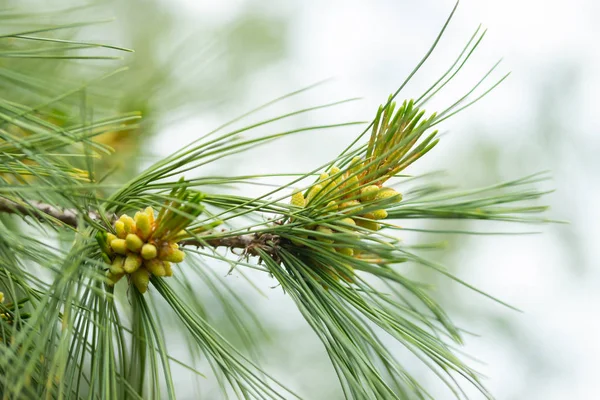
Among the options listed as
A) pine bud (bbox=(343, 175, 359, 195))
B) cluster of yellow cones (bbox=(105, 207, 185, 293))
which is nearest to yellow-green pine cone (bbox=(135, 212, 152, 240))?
cluster of yellow cones (bbox=(105, 207, 185, 293))

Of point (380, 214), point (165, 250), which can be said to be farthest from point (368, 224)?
point (165, 250)

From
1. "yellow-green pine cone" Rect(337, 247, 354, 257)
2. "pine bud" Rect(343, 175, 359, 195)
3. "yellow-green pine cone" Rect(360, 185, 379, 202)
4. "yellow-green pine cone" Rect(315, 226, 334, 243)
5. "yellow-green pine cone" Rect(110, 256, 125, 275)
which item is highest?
"yellow-green pine cone" Rect(110, 256, 125, 275)

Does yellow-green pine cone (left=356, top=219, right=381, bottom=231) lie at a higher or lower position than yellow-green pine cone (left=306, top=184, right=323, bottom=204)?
lower

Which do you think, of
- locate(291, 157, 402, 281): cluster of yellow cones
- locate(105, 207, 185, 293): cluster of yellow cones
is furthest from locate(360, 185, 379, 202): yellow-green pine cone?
locate(105, 207, 185, 293): cluster of yellow cones

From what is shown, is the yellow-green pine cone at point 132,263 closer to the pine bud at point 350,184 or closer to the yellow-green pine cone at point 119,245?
the yellow-green pine cone at point 119,245

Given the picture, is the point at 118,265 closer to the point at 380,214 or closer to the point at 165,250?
the point at 165,250

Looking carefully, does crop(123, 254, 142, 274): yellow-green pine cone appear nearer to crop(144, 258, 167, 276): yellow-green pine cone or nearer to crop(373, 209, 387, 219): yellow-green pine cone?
crop(144, 258, 167, 276): yellow-green pine cone
